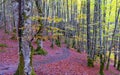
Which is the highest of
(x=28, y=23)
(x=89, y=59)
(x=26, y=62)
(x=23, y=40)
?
(x=28, y=23)

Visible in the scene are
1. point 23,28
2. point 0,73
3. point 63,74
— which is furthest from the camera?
point 63,74

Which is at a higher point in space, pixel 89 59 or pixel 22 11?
pixel 22 11

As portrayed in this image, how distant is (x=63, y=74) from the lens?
15617mm

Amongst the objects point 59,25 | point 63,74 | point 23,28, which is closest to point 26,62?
point 23,28

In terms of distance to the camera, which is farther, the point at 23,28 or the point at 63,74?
the point at 63,74

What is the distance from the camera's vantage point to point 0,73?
13.9 meters

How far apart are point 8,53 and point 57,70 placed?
6804mm

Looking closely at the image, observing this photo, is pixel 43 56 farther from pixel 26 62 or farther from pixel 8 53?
pixel 26 62

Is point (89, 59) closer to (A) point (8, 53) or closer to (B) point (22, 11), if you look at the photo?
(A) point (8, 53)

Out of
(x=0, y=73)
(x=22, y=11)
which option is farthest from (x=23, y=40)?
(x=0, y=73)

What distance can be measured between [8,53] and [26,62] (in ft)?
38.7

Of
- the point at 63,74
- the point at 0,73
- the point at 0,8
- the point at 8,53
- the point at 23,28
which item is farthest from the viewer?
the point at 0,8

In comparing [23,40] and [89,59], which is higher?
[23,40]

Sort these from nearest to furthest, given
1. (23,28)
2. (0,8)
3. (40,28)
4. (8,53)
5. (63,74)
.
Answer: (40,28), (23,28), (63,74), (8,53), (0,8)
